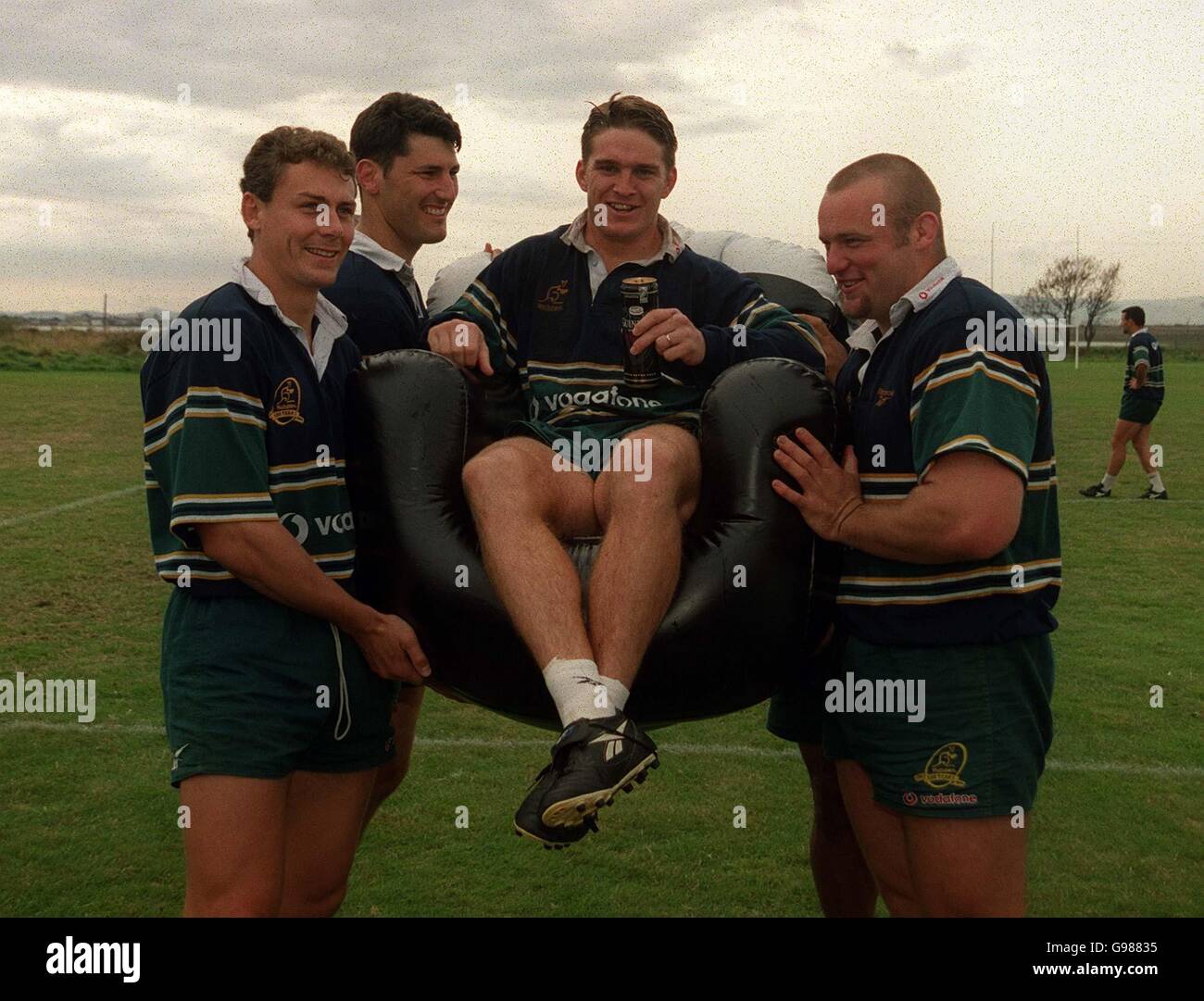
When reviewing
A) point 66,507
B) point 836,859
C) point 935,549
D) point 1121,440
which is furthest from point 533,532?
point 1121,440

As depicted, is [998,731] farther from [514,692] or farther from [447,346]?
[447,346]

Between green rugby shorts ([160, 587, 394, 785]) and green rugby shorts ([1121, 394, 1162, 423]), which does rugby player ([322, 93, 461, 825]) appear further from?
green rugby shorts ([1121, 394, 1162, 423])

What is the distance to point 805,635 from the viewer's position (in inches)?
121

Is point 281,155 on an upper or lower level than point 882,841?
upper

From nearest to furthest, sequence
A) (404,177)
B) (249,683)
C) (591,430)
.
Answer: (249,683), (591,430), (404,177)

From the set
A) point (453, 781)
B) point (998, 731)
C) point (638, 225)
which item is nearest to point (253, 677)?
point (638, 225)

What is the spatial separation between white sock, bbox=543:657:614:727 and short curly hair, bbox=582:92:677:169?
1.45m

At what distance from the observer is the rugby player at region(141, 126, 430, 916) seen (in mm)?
2916

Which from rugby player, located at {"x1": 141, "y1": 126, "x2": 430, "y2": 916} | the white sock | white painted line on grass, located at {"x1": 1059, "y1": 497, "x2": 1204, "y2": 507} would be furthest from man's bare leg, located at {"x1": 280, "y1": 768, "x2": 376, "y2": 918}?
white painted line on grass, located at {"x1": 1059, "y1": 497, "x2": 1204, "y2": 507}

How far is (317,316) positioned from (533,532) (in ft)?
3.06

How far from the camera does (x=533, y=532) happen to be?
2.89m

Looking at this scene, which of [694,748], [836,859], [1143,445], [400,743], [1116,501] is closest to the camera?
[836,859]

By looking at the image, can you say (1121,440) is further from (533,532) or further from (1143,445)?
(533,532)

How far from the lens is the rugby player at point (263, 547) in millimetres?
2916
